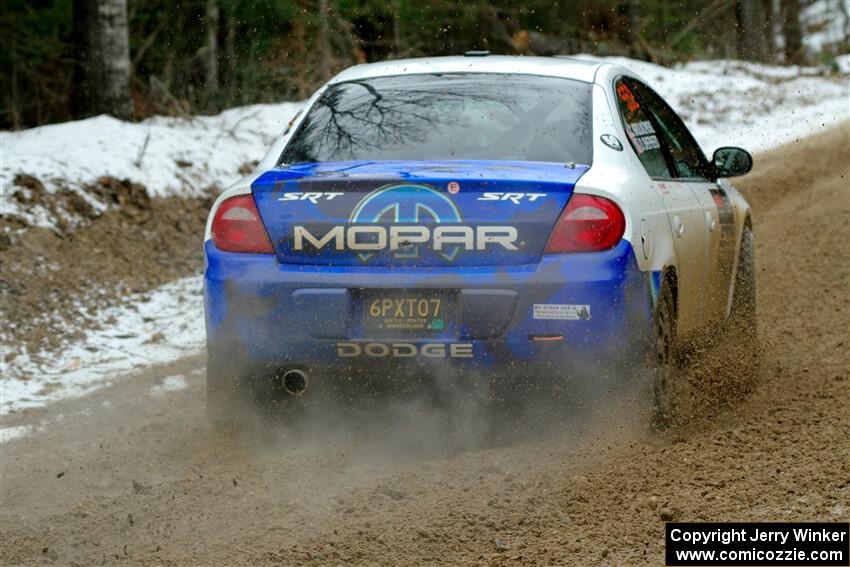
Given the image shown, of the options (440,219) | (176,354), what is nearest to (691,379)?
(440,219)

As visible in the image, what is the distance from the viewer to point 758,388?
665cm

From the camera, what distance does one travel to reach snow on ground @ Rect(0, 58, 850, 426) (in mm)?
7820

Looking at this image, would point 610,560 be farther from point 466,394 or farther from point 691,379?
point 691,379

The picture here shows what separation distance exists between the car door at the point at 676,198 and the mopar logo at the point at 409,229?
1.06 m

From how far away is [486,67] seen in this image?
6.08 meters

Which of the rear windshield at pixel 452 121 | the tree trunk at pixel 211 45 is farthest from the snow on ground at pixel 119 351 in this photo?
the tree trunk at pixel 211 45

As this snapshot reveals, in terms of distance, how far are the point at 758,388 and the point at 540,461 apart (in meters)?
2.07

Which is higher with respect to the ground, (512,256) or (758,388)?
(512,256)

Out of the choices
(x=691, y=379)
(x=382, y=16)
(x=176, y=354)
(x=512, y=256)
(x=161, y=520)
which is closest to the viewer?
(x=161, y=520)

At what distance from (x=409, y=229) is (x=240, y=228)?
723 mm

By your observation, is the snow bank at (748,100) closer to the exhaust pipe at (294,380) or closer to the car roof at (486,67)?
the car roof at (486,67)

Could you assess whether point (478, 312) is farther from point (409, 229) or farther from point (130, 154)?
point (130, 154)

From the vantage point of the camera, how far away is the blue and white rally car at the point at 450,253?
499 centimetres

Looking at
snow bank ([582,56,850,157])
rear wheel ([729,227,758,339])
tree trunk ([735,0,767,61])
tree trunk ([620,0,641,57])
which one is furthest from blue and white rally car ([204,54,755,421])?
tree trunk ([735,0,767,61])
